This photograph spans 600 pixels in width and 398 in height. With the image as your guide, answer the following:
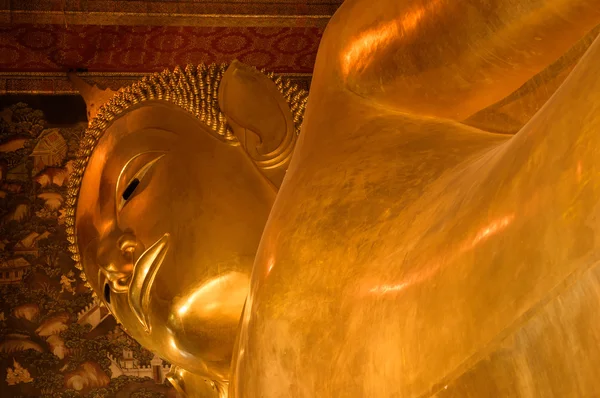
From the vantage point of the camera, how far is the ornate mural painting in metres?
3.69

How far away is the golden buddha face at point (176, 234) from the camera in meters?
1.55

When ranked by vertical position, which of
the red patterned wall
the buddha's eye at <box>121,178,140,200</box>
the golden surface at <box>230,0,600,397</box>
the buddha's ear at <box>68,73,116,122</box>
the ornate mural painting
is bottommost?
the golden surface at <box>230,0,600,397</box>

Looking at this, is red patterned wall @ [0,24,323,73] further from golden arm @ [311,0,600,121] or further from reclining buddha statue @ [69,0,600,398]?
golden arm @ [311,0,600,121]

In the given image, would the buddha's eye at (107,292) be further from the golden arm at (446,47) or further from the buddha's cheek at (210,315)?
the golden arm at (446,47)

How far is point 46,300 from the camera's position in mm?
3775

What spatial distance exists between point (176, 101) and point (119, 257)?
0.34 metres

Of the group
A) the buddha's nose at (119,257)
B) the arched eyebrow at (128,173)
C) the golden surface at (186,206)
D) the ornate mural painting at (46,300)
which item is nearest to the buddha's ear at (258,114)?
the golden surface at (186,206)

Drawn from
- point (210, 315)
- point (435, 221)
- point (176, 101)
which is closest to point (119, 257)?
point (210, 315)

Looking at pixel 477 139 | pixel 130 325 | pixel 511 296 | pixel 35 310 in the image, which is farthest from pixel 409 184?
pixel 35 310

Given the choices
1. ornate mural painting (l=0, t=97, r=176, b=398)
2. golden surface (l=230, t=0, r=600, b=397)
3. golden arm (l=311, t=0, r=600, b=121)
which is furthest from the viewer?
ornate mural painting (l=0, t=97, r=176, b=398)

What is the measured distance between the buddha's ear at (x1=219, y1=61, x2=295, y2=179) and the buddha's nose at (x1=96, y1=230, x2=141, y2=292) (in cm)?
27

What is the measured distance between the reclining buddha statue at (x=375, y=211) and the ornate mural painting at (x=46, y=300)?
6.86 ft

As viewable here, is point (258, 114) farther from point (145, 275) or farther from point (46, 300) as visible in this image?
point (46, 300)

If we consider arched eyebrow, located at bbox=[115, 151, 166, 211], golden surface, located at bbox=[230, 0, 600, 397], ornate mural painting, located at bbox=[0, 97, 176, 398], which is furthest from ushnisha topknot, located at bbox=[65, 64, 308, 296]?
ornate mural painting, located at bbox=[0, 97, 176, 398]
